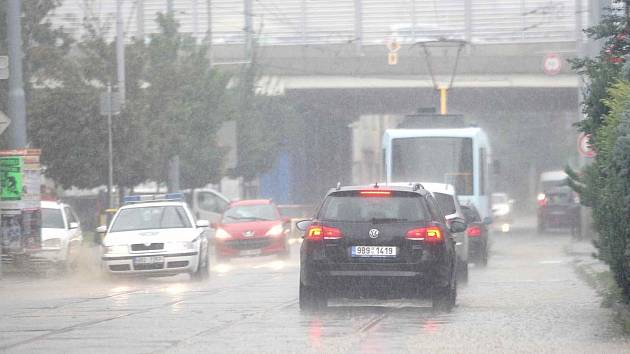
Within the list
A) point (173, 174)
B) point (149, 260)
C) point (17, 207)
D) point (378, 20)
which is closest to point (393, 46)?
point (378, 20)

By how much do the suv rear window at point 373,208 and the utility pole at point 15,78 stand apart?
12.3 meters

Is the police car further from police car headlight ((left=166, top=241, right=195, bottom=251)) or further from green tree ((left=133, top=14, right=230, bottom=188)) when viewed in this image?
green tree ((left=133, top=14, right=230, bottom=188))

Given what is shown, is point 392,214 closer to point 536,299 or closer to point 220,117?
point 536,299

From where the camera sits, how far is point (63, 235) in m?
28.6

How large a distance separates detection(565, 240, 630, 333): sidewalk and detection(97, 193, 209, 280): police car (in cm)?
685

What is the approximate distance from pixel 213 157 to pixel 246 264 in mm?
13427

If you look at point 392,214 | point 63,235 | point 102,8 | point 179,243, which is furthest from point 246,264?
point 102,8

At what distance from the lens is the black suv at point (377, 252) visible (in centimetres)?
1686

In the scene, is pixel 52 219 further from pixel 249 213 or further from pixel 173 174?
pixel 173 174

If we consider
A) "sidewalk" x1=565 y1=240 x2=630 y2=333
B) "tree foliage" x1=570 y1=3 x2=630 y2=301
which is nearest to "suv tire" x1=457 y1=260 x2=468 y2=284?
"sidewalk" x1=565 y1=240 x2=630 y2=333

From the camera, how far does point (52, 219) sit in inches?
1180

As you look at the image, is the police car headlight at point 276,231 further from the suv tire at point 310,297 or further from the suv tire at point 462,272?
the suv tire at point 310,297

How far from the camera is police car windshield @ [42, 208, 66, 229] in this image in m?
29.7

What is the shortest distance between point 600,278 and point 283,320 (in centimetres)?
846
